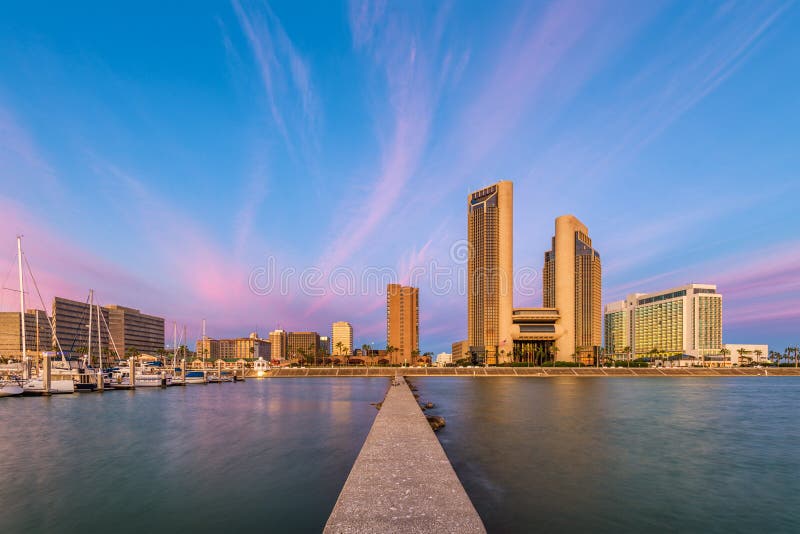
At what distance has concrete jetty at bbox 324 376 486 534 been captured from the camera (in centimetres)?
1133

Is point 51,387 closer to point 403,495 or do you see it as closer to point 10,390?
point 10,390

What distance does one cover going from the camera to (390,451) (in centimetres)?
2027

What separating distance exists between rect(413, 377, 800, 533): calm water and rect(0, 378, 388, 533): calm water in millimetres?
8990

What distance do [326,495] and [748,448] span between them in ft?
123

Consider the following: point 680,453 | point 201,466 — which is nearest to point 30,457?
point 201,466

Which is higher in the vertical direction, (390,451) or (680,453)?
(390,451)

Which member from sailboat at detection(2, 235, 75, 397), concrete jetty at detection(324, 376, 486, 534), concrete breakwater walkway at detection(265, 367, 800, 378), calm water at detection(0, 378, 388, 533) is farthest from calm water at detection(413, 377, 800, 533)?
concrete breakwater walkway at detection(265, 367, 800, 378)

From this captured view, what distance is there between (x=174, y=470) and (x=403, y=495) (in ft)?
68.3

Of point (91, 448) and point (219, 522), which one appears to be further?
point (91, 448)

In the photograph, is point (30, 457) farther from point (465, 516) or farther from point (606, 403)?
point (606, 403)

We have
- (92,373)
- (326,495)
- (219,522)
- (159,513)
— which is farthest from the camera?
(92,373)

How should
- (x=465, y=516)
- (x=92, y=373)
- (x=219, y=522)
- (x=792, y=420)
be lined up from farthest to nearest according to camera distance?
1. (x=92, y=373)
2. (x=792, y=420)
3. (x=219, y=522)
4. (x=465, y=516)

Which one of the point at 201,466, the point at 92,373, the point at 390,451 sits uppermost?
the point at 390,451

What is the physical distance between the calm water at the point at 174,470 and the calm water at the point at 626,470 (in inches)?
354
